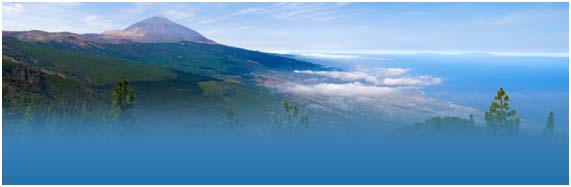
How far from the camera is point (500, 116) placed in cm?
4278

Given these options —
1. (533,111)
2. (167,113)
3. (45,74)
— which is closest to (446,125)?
(167,113)

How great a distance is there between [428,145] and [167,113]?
16545cm

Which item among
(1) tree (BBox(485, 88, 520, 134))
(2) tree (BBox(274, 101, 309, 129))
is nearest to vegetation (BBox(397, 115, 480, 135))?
(1) tree (BBox(485, 88, 520, 134))

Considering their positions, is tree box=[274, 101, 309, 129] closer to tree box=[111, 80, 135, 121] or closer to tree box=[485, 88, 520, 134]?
tree box=[111, 80, 135, 121]

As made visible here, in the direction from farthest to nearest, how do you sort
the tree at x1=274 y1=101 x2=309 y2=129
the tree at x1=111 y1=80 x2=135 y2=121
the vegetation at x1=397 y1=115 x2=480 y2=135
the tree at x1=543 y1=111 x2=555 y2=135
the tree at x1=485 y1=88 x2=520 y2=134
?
the tree at x1=274 y1=101 x2=309 y2=129 → the tree at x1=543 y1=111 x2=555 y2=135 → the tree at x1=111 y1=80 x2=135 y2=121 → the vegetation at x1=397 y1=115 x2=480 y2=135 → the tree at x1=485 y1=88 x2=520 y2=134

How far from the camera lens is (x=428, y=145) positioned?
25297 millimetres

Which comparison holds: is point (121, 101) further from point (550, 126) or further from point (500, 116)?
point (550, 126)

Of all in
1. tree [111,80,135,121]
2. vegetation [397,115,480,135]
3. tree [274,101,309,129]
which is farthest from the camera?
tree [274,101,309,129]

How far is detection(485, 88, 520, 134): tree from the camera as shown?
42156 millimetres

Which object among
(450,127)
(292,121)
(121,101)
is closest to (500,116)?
(450,127)

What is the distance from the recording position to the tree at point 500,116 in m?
42.2

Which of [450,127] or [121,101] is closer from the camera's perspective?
[121,101]

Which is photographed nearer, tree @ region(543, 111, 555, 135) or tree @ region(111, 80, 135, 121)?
tree @ region(111, 80, 135, 121)

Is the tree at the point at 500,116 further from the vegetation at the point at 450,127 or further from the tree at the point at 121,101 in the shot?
the tree at the point at 121,101
